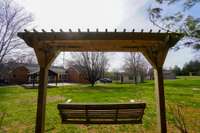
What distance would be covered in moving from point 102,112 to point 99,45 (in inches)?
77.4

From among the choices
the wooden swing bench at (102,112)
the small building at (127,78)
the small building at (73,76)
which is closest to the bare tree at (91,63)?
the small building at (127,78)

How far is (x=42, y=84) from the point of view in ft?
15.4

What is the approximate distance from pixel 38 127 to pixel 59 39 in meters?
1.98

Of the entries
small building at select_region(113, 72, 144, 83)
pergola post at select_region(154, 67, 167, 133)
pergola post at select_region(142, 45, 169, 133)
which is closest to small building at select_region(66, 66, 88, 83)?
small building at select_region(113, 72, 144, 83)

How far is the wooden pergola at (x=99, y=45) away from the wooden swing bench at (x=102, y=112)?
39.2 inches

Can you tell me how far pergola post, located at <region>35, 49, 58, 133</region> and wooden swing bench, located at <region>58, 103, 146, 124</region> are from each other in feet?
3.13

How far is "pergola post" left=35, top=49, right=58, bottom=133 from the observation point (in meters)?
4.59

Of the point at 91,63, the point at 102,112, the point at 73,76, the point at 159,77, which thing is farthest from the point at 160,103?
the point at 73,76

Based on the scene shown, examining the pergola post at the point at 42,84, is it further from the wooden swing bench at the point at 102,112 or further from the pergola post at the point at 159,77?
the pergola post at the point at 159,77

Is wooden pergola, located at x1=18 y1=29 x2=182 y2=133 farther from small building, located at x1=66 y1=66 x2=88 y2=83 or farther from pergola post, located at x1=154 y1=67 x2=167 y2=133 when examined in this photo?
small building, located at x1=66 y1=66 x2=88 y2=83

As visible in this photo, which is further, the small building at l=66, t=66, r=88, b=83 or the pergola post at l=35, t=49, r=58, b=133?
the small building at l=66, t=66, r=88, b=83

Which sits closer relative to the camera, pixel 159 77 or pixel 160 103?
pixel 160 103

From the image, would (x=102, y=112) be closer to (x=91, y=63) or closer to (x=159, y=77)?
(x=159, y=77)

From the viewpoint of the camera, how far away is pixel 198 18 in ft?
29.3
